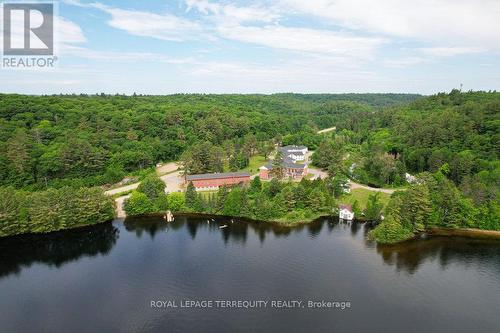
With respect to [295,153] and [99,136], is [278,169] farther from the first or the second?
[99,136]

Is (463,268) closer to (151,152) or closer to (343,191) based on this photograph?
(343,191)

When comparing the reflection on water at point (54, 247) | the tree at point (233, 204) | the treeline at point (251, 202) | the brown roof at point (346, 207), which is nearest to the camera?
the reflection on water at point (54, 247)

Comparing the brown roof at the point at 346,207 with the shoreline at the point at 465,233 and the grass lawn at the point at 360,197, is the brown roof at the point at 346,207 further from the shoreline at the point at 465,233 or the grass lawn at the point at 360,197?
the shoreline at the point at 465,233

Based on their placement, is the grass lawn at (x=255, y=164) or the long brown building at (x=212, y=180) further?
the grass lawn at (x=255, y=164)

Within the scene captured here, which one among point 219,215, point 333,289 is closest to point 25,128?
point 219,215

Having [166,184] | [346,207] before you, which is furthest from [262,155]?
[346,207]

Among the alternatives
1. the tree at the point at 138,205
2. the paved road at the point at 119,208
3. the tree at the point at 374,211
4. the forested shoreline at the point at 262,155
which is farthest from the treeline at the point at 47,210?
the tree at the point at 374,211
